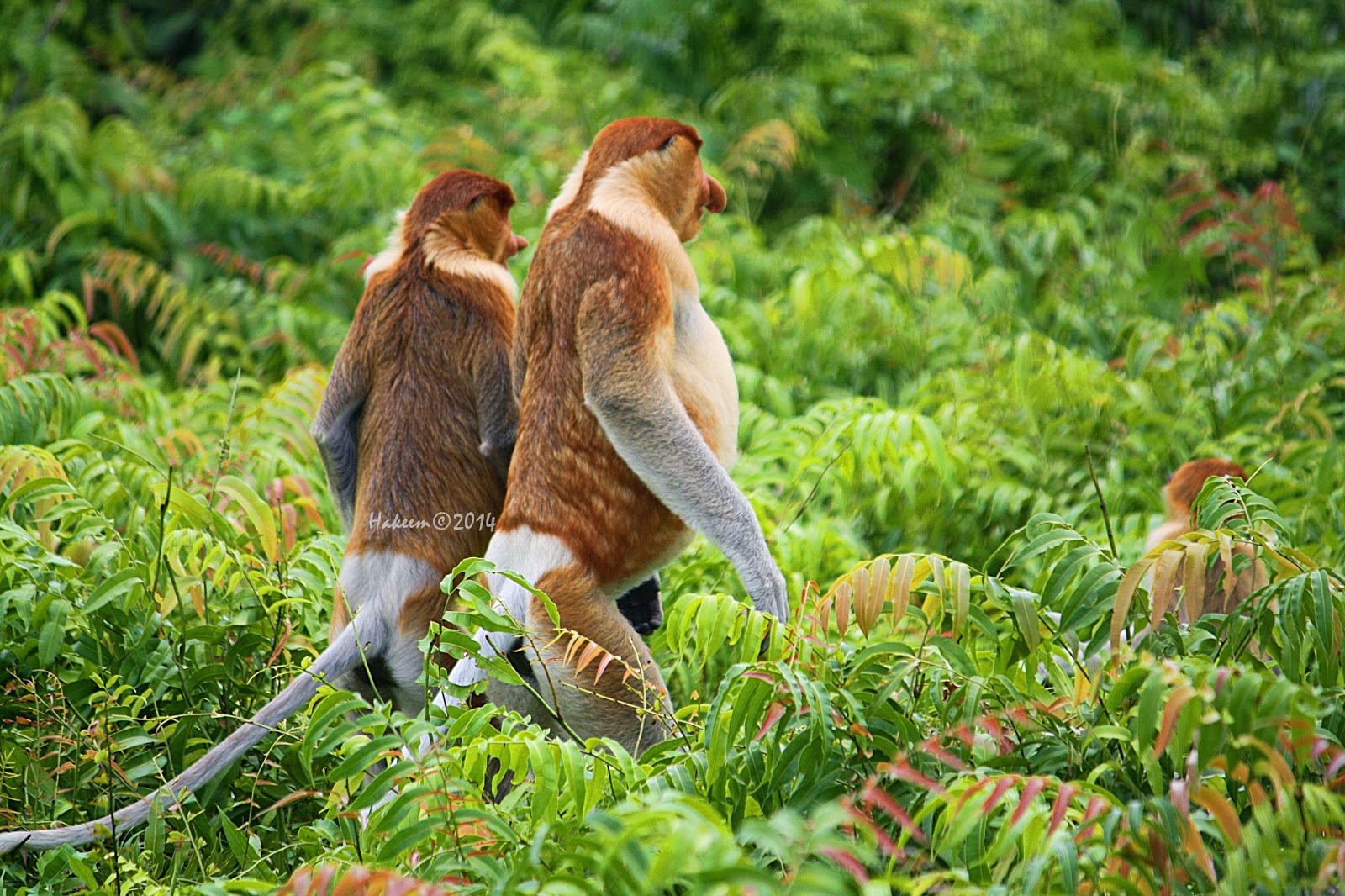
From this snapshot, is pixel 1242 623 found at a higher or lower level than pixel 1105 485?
higher

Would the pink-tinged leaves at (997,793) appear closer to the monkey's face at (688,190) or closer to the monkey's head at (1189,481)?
the monkey's face at (688,190)

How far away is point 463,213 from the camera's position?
3.18 m

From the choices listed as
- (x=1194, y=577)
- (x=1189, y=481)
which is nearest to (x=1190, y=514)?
(x=1189, y=481)

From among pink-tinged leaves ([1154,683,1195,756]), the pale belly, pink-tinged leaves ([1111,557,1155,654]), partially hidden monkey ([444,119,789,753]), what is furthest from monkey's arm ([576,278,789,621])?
pink-tinged leaves ([1154,683,1195,756])

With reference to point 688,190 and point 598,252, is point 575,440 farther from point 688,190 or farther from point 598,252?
point 688,190

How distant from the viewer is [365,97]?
23.6 ft

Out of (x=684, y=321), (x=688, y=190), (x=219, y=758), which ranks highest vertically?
(x=688, y=190)

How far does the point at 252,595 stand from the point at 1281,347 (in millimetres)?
3737

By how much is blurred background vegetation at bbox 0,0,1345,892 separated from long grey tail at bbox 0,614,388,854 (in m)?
0.08

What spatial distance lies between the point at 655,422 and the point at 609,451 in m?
0.15

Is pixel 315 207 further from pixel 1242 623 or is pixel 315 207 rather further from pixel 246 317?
pixel 1242 623

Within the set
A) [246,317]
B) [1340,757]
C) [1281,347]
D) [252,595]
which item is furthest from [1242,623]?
[246,317]

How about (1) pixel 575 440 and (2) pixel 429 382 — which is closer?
(1) pixel 575 440

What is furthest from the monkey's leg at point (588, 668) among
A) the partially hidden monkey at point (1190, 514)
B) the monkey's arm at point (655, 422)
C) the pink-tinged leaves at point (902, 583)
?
the partially hidden monkey at point (1190, 514)
